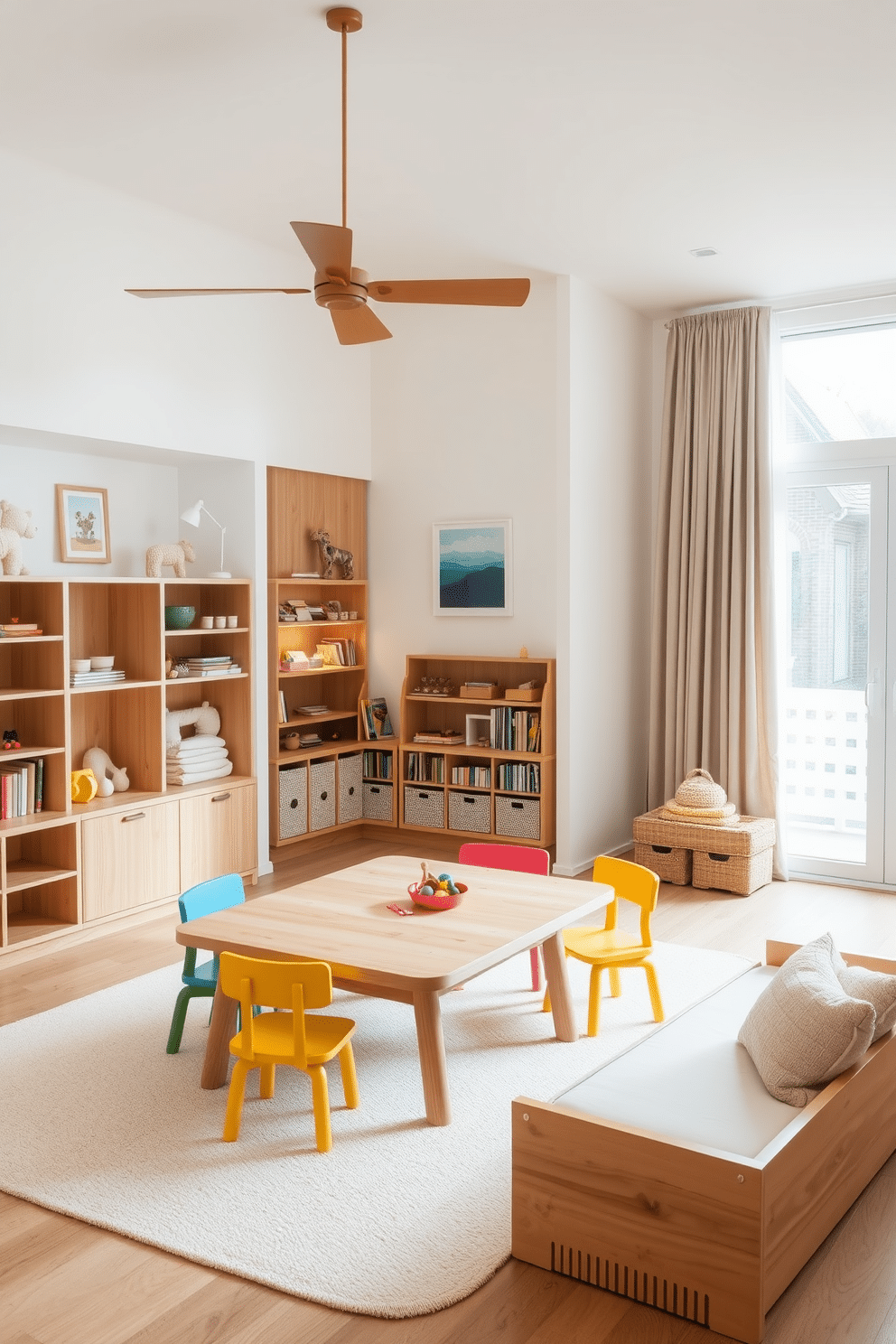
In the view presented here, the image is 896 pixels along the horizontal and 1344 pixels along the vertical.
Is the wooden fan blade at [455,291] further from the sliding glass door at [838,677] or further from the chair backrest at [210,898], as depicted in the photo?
the sliding glass door at [838,677]

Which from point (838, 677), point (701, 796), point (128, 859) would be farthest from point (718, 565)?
point (128, 859)

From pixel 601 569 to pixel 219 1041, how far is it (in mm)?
3603

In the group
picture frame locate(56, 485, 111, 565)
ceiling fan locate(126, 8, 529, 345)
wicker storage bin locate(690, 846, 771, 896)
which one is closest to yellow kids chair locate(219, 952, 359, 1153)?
ceiling fan locate(126, 8, 529, 345)

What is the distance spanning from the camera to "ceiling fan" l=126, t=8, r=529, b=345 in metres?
2.98

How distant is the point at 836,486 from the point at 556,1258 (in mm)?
4563

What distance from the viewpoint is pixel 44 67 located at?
3.59 metres

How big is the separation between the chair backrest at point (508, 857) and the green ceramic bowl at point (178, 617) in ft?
6.40

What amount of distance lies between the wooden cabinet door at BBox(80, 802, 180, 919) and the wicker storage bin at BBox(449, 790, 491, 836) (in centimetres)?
171

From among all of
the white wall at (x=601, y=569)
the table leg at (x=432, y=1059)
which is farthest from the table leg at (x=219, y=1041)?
the white wall at (x=601, y=569)

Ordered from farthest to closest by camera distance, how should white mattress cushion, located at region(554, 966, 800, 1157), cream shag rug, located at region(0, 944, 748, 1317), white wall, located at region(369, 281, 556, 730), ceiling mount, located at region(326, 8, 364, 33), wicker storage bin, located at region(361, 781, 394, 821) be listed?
wicker storage bin, located at region(361, 781, 394, 821) → white wall, located at region(369, 281, 556, 730) → ceiling mount, located at region(326, 8, 364, 33) → cream shag rug, located at region(0, 944, 748, 1317) → white mattress cushion, located at region(554, 966, 800, 1157)

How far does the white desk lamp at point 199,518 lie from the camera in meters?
5.50

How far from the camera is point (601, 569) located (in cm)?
617

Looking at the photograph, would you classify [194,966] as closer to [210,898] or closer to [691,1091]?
[210,898]

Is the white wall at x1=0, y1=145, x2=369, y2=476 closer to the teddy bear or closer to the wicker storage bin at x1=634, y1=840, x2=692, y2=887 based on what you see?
the teddy bear
